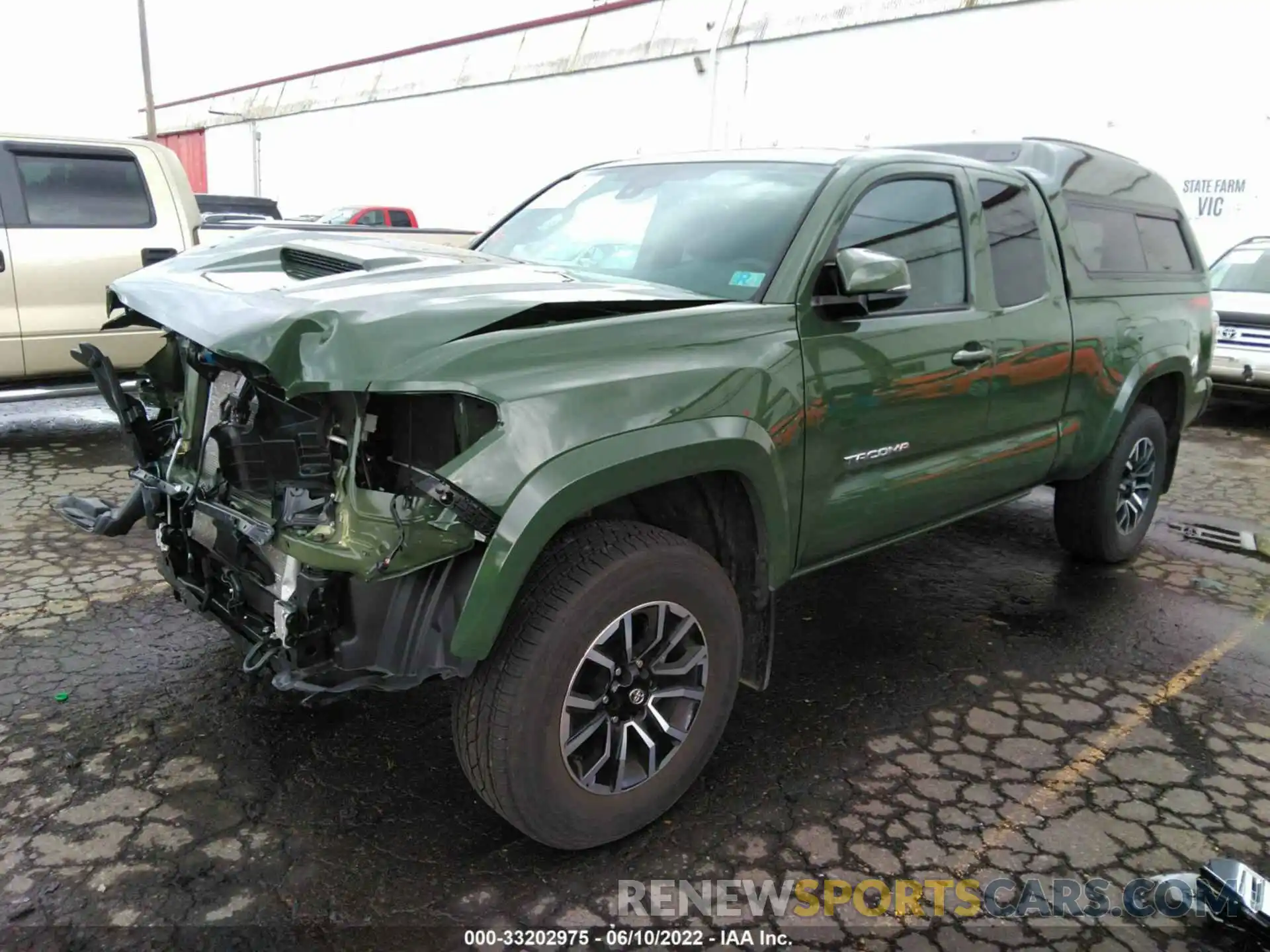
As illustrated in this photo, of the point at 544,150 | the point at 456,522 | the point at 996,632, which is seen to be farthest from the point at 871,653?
the point at 544,150

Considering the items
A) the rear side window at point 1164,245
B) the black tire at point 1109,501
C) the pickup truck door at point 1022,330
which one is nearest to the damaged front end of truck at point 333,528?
the pickup truck door at point 1022,330

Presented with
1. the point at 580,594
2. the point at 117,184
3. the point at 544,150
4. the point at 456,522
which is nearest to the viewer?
the point at 456,522

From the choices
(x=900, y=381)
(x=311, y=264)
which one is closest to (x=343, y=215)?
(x=311, y=264)

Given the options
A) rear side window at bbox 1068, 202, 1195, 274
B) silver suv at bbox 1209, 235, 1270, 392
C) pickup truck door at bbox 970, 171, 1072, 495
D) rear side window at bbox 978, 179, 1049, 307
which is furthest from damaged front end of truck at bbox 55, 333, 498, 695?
silver suv at bbox 1209, 235, 1270, 392

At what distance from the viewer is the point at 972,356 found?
138 inches

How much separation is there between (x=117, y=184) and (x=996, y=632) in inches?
256

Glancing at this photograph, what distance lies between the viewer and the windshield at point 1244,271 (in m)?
9.65

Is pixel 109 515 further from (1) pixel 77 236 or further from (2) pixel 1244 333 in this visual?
(2) pixel 1244 333

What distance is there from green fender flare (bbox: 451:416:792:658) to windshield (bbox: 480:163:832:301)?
0.57 metres

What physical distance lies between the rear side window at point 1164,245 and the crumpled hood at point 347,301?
311cm

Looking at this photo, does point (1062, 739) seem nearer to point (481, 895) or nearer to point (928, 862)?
point (928, 862)

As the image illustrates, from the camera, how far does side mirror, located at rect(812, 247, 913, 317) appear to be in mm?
2814

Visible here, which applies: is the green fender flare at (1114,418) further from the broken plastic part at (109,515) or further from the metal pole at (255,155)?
the metal pole at (255,155)

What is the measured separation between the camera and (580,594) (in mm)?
A: 2369
